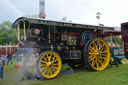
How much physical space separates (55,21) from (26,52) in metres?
1.65

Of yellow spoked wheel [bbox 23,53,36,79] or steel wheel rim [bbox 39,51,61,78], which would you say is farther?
yellow spoked wheel [bbox 23,53,36,79]

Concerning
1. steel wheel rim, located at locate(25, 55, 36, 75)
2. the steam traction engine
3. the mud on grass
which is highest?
the steam traction engine

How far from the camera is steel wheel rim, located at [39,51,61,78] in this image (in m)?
5.41

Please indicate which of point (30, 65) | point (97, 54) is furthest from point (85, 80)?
point (30, 65)

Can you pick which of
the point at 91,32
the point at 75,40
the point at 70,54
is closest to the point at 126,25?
the point at 91,32

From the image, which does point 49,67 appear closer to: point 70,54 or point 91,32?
point 70,54

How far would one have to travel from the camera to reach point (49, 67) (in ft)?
18.3

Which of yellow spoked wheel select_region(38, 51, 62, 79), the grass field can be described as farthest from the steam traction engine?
the grass field

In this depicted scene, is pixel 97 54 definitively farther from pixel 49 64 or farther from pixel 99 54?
pixel 49 64

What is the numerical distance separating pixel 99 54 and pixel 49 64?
8.24 ft

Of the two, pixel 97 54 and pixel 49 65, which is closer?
pixel 49 65

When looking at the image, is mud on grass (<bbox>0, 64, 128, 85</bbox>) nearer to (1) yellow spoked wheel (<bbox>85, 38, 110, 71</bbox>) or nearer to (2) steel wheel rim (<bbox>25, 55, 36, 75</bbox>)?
(2) steel wheel rim (<bbox>25, 55, 36, 75</bbox>)

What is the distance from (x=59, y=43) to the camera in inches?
257

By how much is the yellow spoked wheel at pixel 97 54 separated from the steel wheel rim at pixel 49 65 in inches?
54.3
